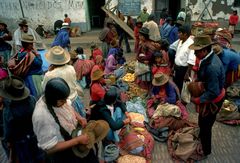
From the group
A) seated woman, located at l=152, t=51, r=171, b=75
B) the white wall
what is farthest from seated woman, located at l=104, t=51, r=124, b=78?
the white wall

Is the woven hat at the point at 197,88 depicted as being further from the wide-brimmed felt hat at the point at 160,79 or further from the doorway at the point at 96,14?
the doorway at the point at 96,14

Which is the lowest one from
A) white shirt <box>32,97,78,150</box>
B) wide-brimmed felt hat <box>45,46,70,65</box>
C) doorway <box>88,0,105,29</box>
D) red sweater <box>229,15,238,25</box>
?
white shirt <box>32,97,78,150</box>

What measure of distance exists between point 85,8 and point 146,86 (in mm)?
9286

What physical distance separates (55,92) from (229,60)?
3756 millimetres

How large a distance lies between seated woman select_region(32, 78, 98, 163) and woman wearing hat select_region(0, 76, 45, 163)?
1.70 feet

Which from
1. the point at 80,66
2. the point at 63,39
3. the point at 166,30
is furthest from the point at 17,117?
the point at 166,30

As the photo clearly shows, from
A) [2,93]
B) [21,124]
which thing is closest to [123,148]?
[21,124]

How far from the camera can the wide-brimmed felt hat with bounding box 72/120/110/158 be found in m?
2.56

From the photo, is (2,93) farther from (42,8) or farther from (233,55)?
(42,8)

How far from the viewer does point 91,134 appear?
264 centimetres

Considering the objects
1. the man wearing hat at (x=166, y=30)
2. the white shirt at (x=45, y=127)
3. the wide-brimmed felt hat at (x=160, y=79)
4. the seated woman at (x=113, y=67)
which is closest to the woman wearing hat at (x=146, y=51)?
the wide-brimmed felt hat at (x=160, y=79)

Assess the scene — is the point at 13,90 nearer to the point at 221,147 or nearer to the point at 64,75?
the point at 64,75

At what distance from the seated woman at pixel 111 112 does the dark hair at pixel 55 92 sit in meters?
1.26

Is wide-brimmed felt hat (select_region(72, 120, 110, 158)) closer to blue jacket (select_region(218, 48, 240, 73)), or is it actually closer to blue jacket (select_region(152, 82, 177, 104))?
blue jacket (select_region(152, 82, 177, 104))
